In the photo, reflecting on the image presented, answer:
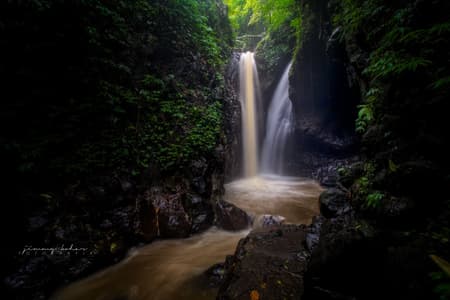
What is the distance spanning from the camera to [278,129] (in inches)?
479

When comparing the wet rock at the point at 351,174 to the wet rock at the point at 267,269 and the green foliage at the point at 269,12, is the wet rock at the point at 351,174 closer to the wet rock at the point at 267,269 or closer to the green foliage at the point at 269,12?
the wet rock at the point at 267,269

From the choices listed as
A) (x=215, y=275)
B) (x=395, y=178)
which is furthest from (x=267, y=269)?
(x=395, y=178)

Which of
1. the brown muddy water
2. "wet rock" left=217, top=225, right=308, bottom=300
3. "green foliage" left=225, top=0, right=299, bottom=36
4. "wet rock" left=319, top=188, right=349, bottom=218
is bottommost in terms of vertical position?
the brown muddy water

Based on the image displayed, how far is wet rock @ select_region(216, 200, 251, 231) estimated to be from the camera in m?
4.80

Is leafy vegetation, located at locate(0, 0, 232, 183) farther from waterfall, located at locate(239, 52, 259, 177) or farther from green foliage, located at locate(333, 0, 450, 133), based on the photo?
waterfall, located at locate(239, 52, 259, 177)

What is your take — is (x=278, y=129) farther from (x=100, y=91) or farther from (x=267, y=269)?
(x=267, y=269)

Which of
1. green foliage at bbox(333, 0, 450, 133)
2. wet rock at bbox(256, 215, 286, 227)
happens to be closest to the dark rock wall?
green foliage at bbox(333, 0, 450, 133)

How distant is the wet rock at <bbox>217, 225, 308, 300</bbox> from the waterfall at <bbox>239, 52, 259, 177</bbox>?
8.31 m

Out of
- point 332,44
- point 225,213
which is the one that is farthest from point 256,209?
point 332,44

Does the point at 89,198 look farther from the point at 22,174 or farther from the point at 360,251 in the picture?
the point at 360,251

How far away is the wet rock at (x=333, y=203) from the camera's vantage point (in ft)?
12.7

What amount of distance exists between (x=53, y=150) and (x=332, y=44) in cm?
877

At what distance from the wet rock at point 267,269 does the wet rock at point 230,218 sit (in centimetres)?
156

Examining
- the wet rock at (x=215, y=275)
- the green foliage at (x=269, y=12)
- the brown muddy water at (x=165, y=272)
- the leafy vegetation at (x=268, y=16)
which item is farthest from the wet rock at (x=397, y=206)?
the green foliage at (x=269, y=12)
